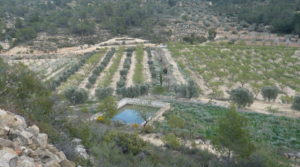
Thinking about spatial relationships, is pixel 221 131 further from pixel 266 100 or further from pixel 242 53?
pixel 242 53

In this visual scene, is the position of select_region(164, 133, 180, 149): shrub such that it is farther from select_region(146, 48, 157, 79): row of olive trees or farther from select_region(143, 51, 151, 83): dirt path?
select_region(146, 48, 157, 79): row of olive trees

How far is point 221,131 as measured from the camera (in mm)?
12586

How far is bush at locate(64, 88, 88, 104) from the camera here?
23594 millimetres

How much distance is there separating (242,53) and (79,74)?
2509 cm

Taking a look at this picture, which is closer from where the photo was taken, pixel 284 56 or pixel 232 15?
pixel 284 56

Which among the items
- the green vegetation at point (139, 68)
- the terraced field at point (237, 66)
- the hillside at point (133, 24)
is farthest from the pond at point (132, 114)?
the hillside at point (133, 24)

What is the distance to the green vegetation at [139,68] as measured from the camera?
3158 centimetres

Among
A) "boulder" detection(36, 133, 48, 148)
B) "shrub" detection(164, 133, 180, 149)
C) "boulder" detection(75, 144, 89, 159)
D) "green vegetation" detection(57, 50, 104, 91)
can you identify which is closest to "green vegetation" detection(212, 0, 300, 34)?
"green vegetation" detection(57, 50, 104, 91)

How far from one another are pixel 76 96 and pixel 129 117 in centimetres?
524

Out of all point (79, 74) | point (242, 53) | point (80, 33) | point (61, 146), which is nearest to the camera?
point (61, 146)

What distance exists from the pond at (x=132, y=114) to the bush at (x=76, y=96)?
3661 millimetres

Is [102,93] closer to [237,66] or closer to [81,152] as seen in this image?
[81,152]

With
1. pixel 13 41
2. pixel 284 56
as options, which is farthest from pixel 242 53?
pixel 13 41

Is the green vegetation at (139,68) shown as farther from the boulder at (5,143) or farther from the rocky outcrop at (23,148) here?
the boulder at (5,143)
